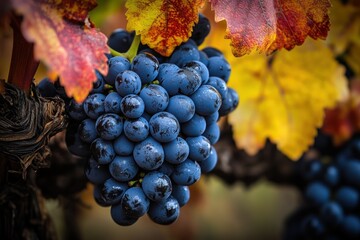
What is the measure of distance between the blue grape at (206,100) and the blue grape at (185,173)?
0.06m

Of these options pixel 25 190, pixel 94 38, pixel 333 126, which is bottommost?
pixel 333 126

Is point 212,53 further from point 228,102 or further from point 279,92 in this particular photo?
point 279,92

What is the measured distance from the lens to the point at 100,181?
0.58 meters

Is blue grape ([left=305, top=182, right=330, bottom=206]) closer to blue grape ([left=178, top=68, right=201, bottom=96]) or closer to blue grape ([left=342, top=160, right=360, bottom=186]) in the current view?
blue grape ([left=342, top=160, right=360, bottom=186])

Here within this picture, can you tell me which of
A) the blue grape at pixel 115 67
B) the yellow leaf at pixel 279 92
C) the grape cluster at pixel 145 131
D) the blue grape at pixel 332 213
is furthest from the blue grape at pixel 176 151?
the blue grape at pixel 332 213

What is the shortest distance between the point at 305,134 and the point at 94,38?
1.61ft

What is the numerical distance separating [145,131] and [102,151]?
6 cm

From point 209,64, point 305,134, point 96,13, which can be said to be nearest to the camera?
point 209,64

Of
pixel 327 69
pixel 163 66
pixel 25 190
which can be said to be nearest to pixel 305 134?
pixel 327 69

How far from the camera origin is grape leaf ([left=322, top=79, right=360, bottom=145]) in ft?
3.31

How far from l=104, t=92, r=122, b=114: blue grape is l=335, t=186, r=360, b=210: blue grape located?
0.60 meters

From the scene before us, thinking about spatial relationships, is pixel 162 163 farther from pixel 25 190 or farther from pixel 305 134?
pixel 305 134

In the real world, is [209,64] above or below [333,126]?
above

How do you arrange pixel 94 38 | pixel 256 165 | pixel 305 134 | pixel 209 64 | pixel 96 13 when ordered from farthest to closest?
pixel 256 165
pixel 96 13
pixel 305 134
pixel 209 64
pixel 94 38
